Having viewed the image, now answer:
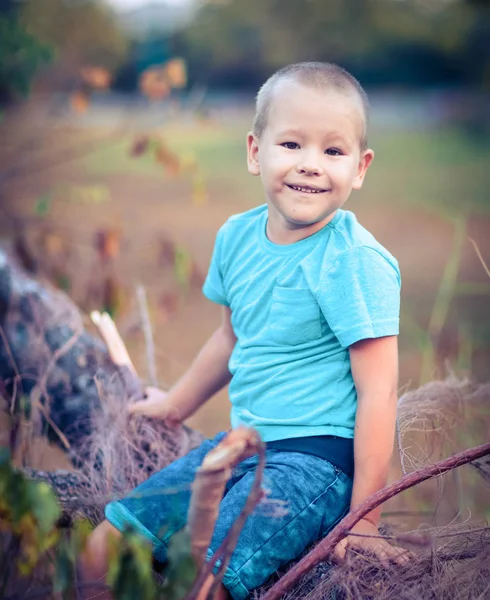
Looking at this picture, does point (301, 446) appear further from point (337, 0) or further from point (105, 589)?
point (337, 0)

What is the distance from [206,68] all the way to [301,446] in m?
10.1

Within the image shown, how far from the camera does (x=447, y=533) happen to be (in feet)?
4.81

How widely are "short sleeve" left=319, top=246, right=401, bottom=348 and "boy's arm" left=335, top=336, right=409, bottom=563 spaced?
3cm

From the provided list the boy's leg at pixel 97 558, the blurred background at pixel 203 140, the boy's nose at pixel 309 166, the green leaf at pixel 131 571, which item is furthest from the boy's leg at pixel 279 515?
the blurred background at pixel 203 140

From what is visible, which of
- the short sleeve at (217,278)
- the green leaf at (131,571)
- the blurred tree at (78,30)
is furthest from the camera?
the blurred tree at (78,30)

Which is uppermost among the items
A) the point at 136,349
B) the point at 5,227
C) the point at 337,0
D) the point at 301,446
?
the point at 337,0

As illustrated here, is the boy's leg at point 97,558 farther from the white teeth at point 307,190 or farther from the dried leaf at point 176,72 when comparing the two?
the dried leaf at point 176,72

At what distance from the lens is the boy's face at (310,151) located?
155cm

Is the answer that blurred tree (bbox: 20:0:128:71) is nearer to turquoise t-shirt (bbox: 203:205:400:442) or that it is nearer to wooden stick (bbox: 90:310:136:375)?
wooden stick (bbox: 90:310:136:375)

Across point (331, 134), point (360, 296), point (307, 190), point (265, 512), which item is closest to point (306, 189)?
point (307, 190)

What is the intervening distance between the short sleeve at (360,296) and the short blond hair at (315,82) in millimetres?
256

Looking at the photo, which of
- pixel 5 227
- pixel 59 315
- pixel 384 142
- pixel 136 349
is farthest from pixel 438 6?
pixel 59 315

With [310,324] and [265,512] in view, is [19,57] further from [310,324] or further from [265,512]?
[265,512]

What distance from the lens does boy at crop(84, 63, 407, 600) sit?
4.92 ft
